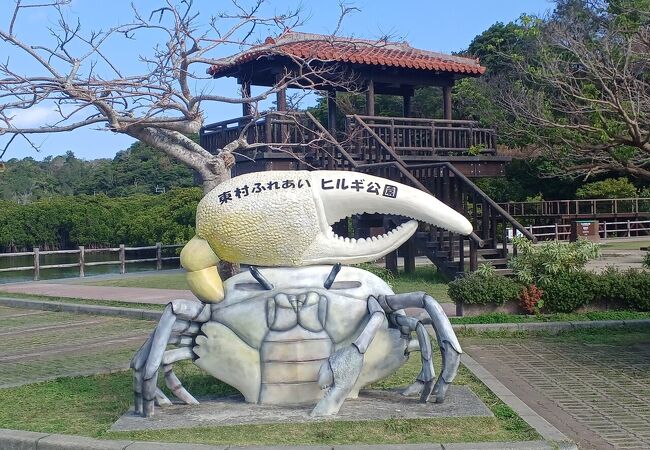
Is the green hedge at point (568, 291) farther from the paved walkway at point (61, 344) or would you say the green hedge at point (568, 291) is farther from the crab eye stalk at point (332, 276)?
the crab eye stalk at point (332, 276)

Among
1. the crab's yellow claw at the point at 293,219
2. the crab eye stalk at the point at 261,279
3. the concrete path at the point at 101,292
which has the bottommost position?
the concrete path at the point at 101,292

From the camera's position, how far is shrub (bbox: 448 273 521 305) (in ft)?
39.6

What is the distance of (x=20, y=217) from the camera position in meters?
48.2

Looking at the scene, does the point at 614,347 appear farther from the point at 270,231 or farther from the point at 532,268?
the point at 270,231

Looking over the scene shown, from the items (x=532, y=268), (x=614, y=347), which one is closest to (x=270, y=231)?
(x=614, y=347)

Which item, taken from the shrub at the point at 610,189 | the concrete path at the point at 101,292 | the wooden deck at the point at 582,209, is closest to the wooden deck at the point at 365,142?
the concrete path at the point at 101,292

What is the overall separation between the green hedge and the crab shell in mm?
5594

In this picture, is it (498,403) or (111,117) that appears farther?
(111,117)

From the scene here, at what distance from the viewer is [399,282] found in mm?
17438

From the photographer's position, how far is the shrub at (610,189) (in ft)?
120

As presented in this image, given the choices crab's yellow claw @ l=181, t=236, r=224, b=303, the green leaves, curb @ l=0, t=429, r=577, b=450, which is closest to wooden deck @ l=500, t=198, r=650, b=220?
the green leaves

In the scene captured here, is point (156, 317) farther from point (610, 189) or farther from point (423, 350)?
point (610, 189)

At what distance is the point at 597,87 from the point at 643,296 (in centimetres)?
1025

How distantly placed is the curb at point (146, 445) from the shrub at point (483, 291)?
6491 millimetres
